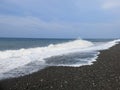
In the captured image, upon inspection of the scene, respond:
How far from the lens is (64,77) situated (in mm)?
11367

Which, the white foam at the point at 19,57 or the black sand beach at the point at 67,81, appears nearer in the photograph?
the black sand beach at the point at 67,81

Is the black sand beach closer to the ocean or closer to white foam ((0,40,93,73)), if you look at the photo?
the ocean

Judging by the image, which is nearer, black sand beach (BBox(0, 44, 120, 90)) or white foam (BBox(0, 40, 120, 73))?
black sand beach (BBox(0, 44, 120, 90))

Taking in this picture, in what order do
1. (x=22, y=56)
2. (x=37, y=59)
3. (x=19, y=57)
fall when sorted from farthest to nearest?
(x=22, y=56) < (x=19, y=57) < (x=37, y=59)

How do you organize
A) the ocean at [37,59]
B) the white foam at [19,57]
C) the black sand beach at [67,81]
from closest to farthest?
the black sand beach at [67,81] < the ocean at [37,59] < the white foam at [19,57]

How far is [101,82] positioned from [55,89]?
2155mm

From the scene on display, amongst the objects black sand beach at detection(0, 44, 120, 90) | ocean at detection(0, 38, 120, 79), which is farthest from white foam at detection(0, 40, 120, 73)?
black sand beach at detection(0, 44, 120, 90)

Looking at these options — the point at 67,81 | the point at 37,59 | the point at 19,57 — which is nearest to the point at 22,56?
the point at 19,57

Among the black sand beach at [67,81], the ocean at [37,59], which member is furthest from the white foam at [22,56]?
the black sand beach at [67,81]

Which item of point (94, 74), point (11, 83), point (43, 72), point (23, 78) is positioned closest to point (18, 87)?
point (11, 83)

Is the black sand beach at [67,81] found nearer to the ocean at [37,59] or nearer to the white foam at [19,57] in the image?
the ocean at [37,59]

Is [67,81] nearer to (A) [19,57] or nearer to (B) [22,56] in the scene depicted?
(A) [19,57]

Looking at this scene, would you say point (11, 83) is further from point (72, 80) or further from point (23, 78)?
point (72, 80)

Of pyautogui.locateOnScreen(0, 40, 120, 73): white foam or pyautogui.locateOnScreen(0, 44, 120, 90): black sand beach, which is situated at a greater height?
pyautogui.locateOnScreen(0, 44, 120, 90): black sand beach
